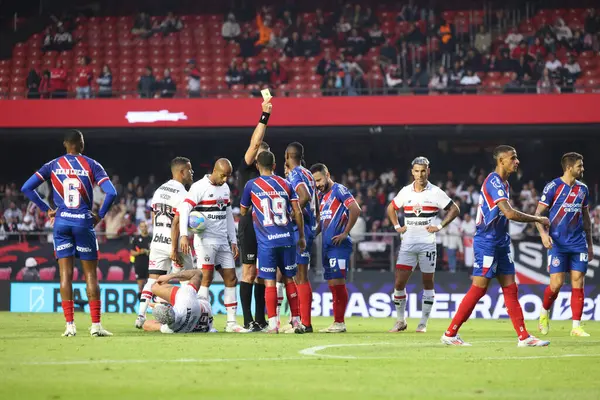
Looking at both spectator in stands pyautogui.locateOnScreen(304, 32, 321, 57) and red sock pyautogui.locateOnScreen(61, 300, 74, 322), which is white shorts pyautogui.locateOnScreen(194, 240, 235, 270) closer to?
red sock pyautogui.locateOnScreen(61, 300, 74, 322)

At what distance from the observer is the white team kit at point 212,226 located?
13.6m

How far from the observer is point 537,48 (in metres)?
30.1

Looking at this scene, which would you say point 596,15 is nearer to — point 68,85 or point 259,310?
point 68,85

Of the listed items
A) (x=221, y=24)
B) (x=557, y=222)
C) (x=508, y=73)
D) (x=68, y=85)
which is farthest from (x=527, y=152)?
(x=557, y=222)

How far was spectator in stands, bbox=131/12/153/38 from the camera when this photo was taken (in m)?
34.0

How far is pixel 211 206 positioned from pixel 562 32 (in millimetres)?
19938

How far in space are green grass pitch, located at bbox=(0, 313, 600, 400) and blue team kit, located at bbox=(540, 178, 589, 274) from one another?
1.57 m

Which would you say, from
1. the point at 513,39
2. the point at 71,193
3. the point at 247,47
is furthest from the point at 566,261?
the point at 247,47

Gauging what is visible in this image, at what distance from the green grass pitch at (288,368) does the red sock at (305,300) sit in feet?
2.59

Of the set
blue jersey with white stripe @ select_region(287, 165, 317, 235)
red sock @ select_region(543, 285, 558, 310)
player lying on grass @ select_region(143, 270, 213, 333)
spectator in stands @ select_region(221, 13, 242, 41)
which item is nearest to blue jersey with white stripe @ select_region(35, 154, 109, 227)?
player lying on grass @ select_region(143, 270, 213, 333)

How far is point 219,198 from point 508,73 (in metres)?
17.8

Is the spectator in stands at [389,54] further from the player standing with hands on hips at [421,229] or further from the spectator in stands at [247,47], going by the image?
the player standing with hands on hips at [421,229]

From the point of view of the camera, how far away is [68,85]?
31938mm

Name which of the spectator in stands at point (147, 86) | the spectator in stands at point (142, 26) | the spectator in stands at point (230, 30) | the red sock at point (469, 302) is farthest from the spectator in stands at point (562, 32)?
the red sock at point (469, 302)
